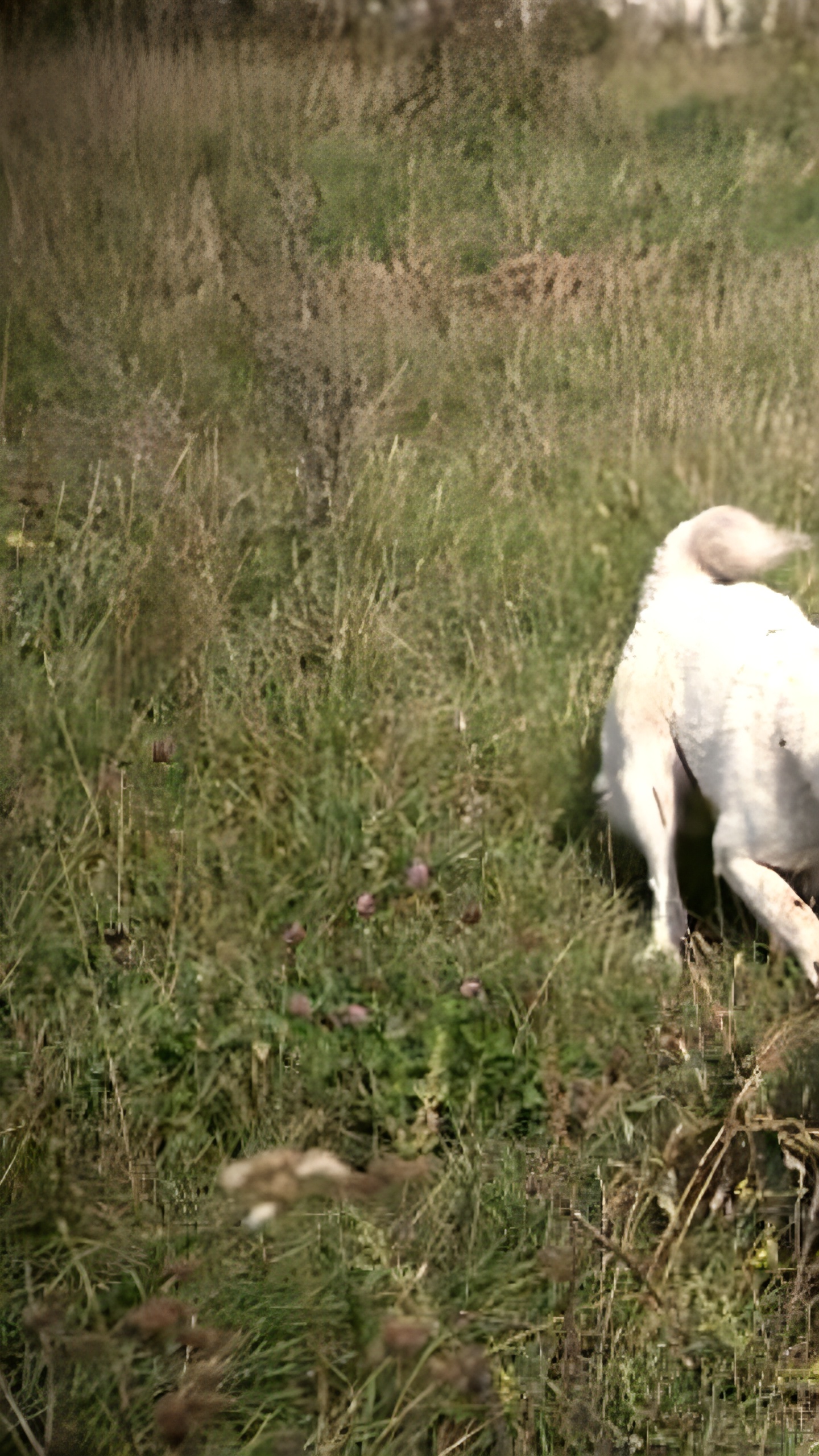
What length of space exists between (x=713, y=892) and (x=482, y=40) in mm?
1492

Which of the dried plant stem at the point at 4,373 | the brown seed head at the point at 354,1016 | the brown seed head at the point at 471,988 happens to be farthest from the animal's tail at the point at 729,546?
the dried plant stem at the point at 4,373

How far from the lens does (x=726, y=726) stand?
303 cm

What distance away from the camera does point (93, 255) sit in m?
3.32

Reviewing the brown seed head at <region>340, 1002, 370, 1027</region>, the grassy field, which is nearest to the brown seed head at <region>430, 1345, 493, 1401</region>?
the grassy field

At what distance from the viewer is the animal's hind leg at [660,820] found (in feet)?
10.1

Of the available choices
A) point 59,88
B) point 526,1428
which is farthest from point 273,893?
point 59,88

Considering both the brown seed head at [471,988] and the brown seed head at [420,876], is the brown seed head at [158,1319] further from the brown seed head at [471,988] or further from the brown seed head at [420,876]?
the brown seed head at [420,876]

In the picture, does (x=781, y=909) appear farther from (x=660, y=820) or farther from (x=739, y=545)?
(x=739, y=545)

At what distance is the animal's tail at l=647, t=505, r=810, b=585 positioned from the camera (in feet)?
10.2

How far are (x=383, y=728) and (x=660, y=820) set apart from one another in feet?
1.70

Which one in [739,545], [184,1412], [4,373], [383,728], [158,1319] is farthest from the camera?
[4,373]

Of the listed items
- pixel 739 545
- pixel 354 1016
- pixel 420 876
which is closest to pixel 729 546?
pixel 739 545

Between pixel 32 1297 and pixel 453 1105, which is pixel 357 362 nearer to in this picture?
pixel 453 1105

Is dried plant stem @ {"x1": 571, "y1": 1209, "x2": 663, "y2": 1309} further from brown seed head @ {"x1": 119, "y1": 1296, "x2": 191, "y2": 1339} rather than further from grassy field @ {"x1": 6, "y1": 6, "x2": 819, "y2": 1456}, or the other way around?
brown seed head @ {"x1": 119, "y1": 1296, "x2": 191, "y2": 1339}
